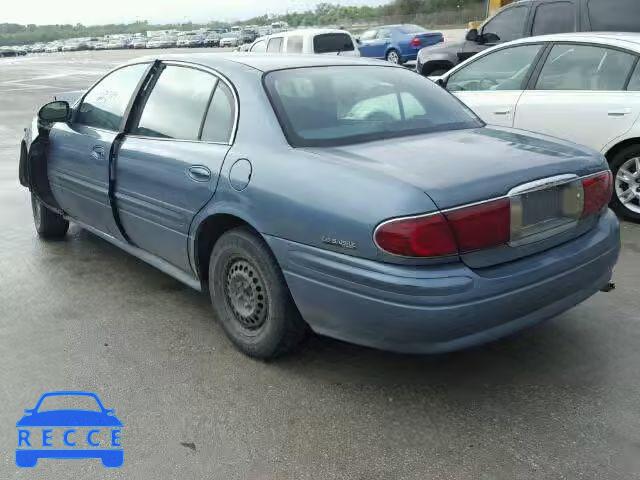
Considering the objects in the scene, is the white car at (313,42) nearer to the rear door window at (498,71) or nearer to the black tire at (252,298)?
the rear door window at (498,71)

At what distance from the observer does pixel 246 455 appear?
8.94 feet

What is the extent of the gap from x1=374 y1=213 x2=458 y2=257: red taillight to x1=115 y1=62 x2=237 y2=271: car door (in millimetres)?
1141

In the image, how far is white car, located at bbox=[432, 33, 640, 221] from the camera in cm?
563

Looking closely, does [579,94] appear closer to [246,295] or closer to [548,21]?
[548,21]

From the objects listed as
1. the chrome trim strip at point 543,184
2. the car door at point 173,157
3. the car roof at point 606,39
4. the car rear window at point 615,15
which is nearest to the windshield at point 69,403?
the car door at point 173,157

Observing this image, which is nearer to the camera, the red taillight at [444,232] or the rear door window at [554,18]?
the red taillight at [444,232]

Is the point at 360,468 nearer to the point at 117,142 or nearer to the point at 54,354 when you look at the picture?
the point at 54,354

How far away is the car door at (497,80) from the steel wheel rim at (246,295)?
376cm

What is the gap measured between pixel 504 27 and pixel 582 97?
4141mm

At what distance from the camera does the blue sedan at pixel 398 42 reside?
74.7ft

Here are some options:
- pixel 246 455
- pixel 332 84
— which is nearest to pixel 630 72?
pixel 332 84

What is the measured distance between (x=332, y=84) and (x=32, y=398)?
2.26 metres

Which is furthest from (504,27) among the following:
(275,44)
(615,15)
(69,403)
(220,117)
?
(69,403)

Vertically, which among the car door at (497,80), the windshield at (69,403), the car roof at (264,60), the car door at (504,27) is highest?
the car door at (504,27)
